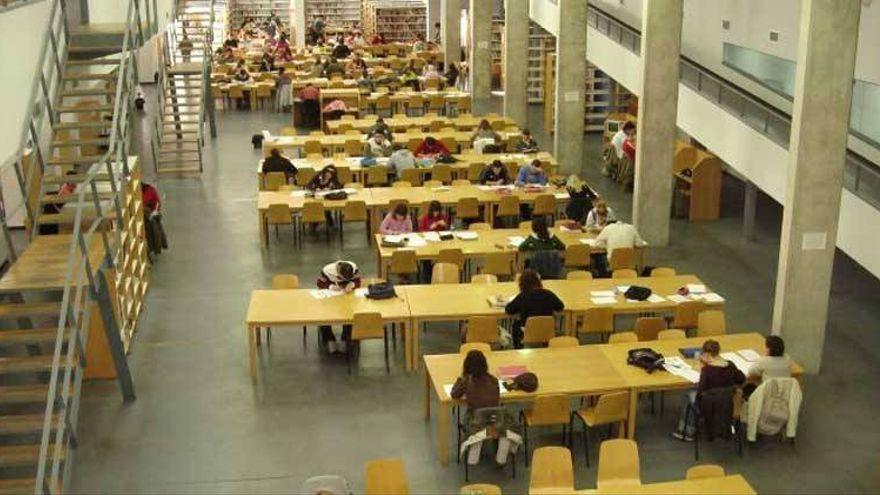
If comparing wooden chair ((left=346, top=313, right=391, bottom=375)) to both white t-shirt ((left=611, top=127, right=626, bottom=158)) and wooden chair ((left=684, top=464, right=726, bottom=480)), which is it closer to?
wooden chair ((left=684, top=464, right=726, bottom=480))

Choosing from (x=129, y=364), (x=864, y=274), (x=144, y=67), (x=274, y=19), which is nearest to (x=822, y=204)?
(x=864, y=274)

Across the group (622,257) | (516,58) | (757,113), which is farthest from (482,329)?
(516,58)

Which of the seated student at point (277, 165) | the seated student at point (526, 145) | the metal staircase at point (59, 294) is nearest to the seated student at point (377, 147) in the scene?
the seated student at point (277, 165)

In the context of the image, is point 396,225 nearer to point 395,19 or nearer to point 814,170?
point 814,170

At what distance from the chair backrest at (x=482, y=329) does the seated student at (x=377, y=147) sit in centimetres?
870

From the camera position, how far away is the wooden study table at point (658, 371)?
10.5 meters

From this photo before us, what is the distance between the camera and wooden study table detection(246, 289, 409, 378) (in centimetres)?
1202

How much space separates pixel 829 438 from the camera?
10.8 m

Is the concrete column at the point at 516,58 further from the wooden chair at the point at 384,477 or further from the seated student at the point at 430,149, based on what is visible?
the wooden chair at the point at 384,477

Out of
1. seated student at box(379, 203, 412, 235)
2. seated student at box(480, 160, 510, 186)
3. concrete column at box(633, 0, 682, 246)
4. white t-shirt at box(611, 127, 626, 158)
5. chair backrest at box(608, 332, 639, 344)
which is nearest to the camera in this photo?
chair backrest at box(608, 332, 639, 344)

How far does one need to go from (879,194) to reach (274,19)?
1315 inches

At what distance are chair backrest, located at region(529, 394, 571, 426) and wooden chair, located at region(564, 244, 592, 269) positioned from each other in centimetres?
456

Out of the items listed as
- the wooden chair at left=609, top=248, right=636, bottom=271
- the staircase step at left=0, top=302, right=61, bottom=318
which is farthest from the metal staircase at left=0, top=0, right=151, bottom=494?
the wooden chair at left=609, top=248, right=636, bottom=271

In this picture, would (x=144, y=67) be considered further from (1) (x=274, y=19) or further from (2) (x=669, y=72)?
(2) (x=669, y=72)
